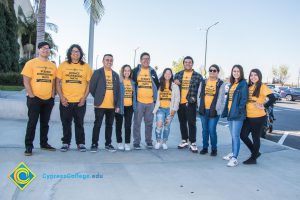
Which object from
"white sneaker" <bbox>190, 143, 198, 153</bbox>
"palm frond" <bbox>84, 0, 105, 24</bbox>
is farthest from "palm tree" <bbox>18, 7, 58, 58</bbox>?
"white sneaker" <bbox>190, 143, 198, 153</bbox>

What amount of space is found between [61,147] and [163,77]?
2326mm

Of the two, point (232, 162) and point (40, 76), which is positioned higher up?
point (40, 76)

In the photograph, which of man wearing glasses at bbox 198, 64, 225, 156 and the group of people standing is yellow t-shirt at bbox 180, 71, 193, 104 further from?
man wearing glasses at bbox 198, 64, 225, 156

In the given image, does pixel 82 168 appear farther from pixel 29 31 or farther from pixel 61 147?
pixel 29 31

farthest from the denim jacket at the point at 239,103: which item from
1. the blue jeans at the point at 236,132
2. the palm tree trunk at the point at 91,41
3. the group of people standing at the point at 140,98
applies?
the palm tree trunk at the point at 91,41

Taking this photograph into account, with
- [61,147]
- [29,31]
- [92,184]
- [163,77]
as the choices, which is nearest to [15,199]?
[92,184]

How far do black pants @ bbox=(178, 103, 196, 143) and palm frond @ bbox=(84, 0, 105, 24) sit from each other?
7.44 metres

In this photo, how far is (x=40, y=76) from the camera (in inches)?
226

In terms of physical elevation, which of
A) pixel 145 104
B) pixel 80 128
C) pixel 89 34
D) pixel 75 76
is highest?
pixel 89 34

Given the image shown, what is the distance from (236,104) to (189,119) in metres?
1.14

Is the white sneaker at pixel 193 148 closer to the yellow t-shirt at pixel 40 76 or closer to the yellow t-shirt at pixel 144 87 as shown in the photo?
the yellow t-shirt at pixel 144 87

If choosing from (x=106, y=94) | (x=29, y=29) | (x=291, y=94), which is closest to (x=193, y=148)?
(x=106, y=94)

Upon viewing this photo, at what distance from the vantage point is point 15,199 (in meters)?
3.81

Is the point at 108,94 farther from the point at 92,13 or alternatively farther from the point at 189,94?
the point at 92,13
